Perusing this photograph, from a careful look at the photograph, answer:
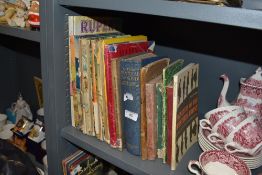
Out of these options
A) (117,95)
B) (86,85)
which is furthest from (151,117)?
(86,85)

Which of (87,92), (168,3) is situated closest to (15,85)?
(87,92)

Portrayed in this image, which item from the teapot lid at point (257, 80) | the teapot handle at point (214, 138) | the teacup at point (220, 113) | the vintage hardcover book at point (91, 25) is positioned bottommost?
the teapot handle at point (214, 138)

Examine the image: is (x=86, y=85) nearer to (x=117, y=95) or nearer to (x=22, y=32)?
(x=117, y=95)

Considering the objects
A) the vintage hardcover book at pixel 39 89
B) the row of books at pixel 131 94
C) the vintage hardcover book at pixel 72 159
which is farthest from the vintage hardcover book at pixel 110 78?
the vintage hardcover book at pixel 39 89

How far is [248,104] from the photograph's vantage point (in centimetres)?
73

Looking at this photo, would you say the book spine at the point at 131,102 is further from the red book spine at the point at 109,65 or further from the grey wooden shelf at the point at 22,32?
the grey wooden shelf at the point at 22,32

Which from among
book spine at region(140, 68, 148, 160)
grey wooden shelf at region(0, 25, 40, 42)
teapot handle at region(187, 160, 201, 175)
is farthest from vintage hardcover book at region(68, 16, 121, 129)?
teapot handle at region(187, 160, 201, 175)

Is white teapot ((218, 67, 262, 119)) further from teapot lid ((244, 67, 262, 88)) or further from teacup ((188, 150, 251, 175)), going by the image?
teacup ((188, 150, 251, 175))

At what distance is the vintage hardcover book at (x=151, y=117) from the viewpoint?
66cm

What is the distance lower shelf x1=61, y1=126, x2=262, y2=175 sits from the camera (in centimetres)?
68

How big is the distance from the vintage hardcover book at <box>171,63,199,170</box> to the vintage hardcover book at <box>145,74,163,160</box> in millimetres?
58

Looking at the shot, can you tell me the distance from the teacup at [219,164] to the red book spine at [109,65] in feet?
0.77

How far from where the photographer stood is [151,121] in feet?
2.23

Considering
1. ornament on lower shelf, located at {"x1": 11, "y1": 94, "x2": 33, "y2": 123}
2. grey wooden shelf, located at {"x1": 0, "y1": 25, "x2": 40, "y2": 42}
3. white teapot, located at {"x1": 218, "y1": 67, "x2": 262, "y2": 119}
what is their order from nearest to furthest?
white teapot, located at {"x1": 218, "y1": 67, "x2": 262, "y2": 119}, grey wooden shelf, located at {"x1": 0, "y1": 25, "x2": 40, "y2": 42}, ornament on lower shelf, located at {"x1": 11, "y1": 94, "x2": 33, "y2": 123}
